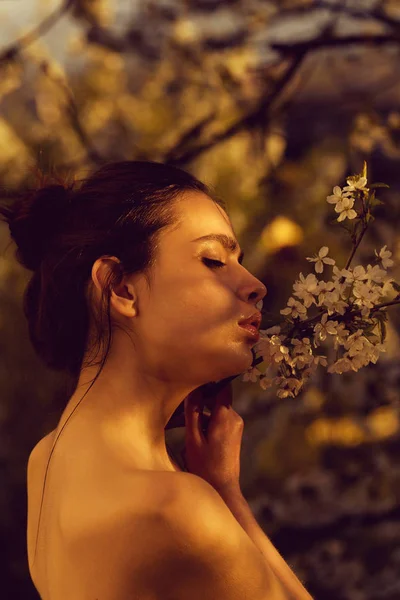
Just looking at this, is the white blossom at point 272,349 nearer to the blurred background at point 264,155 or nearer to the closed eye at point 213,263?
the closed eye at point 213,263

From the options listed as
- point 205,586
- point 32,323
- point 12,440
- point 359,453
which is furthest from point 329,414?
point 205,586

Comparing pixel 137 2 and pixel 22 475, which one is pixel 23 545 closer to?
pixel 22 475

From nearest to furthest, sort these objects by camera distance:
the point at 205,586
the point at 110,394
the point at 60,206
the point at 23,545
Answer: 1. the point at 205,586
2. the point at 110,394
3. the point at 60,206
4. the point at 23,545

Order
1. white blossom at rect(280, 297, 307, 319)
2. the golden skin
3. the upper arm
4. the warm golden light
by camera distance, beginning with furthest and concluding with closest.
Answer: the warm golden light < white blossom at rect(280, 297, 307, 319) < the golden skin < the upper arm

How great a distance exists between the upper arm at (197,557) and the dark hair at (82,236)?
278 millimetres

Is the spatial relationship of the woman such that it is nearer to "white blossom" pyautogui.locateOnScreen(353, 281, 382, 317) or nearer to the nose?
the nose

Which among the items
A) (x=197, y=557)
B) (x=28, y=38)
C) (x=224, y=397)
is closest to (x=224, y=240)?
(x=224, y=397)

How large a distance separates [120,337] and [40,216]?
0.23 meters

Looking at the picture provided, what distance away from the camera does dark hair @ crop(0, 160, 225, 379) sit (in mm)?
1177

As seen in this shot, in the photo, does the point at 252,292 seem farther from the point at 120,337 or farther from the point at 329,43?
the point at 329,43

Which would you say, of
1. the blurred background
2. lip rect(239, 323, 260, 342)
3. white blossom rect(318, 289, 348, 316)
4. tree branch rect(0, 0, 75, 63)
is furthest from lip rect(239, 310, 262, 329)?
tree branch rect(0, 0, 75, 63)

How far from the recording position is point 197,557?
0.95 m

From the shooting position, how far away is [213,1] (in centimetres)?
216

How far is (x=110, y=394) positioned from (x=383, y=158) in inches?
47.3
